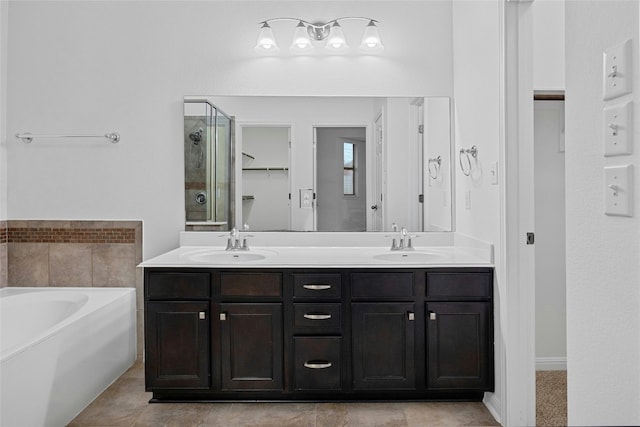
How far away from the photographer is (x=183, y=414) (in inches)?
101

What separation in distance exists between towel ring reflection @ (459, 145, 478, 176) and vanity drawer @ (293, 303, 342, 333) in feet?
3.69

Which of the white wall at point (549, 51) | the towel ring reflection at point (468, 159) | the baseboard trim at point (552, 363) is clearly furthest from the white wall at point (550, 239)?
the towel ring reflection at point (468, 159)

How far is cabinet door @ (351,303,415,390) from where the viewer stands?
261cm

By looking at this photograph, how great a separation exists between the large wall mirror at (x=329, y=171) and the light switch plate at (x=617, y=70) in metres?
2.23

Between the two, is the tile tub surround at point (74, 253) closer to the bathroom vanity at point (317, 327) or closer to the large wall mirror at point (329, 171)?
the large wall mirror at point (329, 171)

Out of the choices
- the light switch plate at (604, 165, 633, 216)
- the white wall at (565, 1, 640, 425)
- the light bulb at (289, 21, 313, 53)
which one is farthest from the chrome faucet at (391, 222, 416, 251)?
the light switch plate at (604, 165, 633, 216)

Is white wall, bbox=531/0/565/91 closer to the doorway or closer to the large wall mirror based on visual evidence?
the doorway

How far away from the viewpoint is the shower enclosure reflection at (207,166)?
3287 mm

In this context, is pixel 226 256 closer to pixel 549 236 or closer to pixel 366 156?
pixel 366 156

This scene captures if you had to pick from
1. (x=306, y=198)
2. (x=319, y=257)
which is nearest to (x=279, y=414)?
(x=319, y=257)

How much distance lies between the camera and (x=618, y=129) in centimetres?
102

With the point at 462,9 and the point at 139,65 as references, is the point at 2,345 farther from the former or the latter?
the point at 462,9

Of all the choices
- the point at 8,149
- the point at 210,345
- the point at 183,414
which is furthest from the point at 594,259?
the point at 8,149

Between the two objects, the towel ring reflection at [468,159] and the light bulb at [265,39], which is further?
the light bulb at [265,39]
